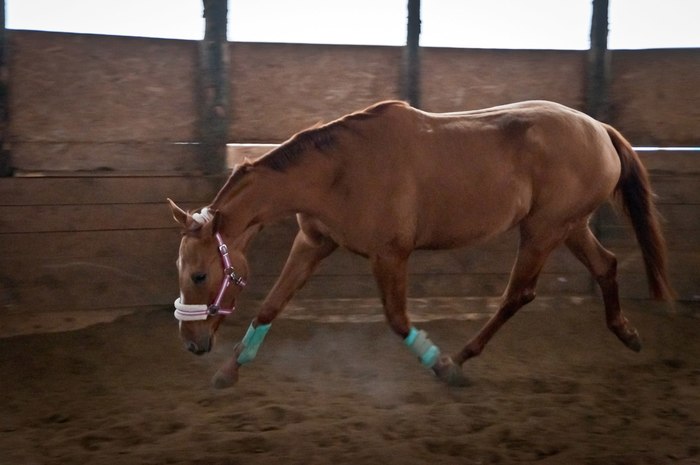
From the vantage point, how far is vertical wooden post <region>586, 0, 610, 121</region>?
18.5 ft

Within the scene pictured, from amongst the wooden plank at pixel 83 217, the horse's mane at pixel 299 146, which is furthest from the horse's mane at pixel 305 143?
the wooden plank at pixel 83 217

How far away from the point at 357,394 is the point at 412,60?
2.55m

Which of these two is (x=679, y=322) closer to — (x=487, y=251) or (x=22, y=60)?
(x=487, y=251)

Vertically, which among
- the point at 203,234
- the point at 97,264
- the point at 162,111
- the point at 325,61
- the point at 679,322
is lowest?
the point at 679,322

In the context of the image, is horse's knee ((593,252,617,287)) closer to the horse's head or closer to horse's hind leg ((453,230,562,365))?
horse's hind leg ((453,230,562,365))

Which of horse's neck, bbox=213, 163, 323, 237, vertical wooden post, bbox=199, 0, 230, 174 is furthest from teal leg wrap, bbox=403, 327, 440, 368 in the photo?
vertical wooden post, bbox=199, 0, 230, 174

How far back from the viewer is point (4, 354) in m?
4.39

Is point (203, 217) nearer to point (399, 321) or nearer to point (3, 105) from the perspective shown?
point (399, 321)

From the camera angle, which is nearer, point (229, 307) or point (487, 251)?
point (229, 307)

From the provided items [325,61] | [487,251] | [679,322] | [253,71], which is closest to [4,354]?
[253,71]

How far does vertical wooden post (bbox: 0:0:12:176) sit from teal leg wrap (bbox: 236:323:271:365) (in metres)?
2.00

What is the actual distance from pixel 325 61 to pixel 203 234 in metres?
2.22

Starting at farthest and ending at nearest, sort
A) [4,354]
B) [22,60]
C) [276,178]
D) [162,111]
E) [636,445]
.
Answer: [162,111] → [22,60] → [4,354] → [276,178] → [636,445]

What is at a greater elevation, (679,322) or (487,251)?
(487,251)
